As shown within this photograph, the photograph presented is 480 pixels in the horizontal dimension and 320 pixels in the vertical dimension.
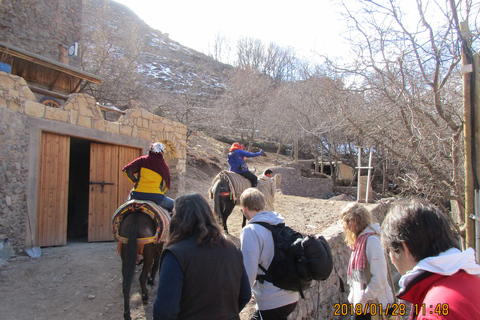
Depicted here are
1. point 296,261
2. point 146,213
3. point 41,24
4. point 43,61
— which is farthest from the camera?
point 41,24

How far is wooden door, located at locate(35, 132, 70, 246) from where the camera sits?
575 cm

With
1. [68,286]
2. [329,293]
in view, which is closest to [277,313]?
[329,293]

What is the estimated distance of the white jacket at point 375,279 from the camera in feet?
9.22

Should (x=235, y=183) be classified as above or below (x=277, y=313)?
above

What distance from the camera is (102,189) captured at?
6891 millimetres

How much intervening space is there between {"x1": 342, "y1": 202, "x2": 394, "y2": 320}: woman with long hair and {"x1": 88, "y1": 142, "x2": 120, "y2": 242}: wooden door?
5584 mm

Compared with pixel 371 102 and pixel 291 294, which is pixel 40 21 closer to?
pixel 371 102

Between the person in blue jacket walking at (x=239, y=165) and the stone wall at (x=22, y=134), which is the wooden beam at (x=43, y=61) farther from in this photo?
the person in blue jacket walking at (x=239, y=165)

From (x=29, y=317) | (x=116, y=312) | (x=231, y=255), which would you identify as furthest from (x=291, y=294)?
(x=29, y=317)

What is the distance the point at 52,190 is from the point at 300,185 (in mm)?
15820

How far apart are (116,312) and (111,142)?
4.08 m

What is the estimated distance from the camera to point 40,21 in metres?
11.3

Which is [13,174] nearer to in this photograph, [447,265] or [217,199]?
[217,199]

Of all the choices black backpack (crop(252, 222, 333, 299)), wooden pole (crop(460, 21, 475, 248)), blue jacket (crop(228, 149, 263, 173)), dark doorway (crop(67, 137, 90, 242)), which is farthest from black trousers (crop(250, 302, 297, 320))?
dark doorway (crop(67, 137, 90, 242))
